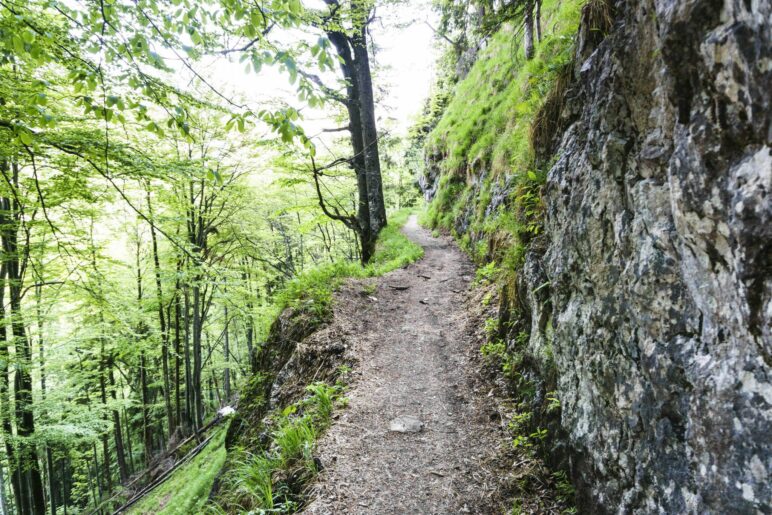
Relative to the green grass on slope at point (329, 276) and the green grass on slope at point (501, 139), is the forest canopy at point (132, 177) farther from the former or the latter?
the green grass on slope at point (501, 139)

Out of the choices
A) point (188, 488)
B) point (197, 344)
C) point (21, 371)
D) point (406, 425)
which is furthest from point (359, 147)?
point (21, 371)

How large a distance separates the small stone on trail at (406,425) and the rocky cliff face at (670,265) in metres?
1.76

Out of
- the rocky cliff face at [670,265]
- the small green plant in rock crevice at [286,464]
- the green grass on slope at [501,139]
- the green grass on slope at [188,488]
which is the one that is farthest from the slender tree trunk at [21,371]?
the rocky cliff face at [670,265]

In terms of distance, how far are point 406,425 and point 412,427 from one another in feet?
0.27

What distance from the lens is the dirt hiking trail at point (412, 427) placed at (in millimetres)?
3613

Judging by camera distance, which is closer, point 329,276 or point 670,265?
point 670,265

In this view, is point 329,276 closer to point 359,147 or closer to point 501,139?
point 359,147

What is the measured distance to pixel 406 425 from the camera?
181 inches

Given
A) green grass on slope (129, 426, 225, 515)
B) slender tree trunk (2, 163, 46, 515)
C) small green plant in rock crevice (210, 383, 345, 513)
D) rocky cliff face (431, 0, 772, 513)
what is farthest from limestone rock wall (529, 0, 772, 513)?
slender tree trunk (2, 163, 46, 515)

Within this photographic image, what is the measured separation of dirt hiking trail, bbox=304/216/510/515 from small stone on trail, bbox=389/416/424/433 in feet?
0.04

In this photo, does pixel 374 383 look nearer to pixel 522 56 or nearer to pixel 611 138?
pixel 611 138

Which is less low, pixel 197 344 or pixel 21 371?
pixel 21 371

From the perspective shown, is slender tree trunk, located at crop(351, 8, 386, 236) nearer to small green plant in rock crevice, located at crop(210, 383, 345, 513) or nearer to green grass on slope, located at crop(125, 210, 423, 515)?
green grass on slope, located at crop(125, 210, 423, 515)

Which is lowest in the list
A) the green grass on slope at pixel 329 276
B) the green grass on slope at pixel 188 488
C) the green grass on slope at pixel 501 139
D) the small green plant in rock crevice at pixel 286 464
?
the green grass on slope at pixel 188 488
